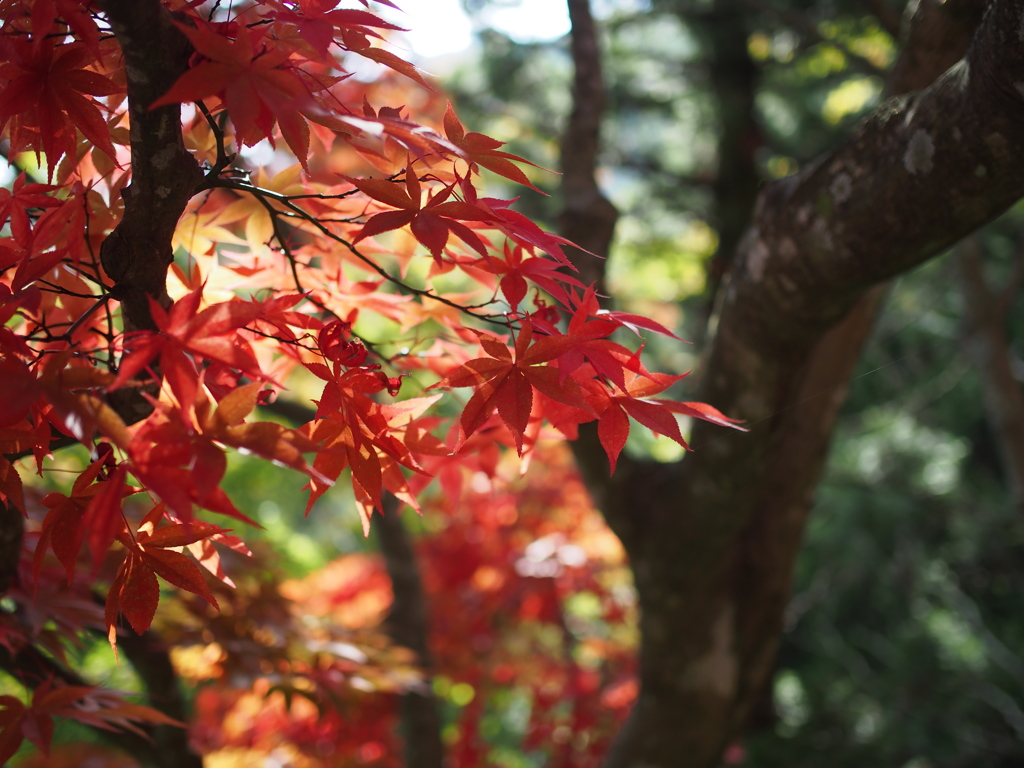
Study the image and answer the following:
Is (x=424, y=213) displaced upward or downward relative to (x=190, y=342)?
upward

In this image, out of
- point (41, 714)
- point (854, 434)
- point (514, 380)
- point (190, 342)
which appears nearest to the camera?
point (190, 342)

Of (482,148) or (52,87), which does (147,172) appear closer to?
(52,87)

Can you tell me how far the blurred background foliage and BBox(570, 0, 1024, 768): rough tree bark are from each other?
4.68 feet

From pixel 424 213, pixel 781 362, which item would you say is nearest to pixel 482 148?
pixel 424 213

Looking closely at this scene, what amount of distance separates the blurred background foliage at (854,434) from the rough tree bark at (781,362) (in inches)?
56.1

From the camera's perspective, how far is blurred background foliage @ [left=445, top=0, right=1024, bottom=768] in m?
2.73

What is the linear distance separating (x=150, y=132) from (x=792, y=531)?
1.34m

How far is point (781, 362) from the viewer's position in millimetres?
1021

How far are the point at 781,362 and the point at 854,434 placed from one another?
10.7 feet

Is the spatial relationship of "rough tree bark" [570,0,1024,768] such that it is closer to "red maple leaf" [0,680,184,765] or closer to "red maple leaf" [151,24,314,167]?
"red maple leaf" [151,24,314,167]

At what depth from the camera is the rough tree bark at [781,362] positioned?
0.68m

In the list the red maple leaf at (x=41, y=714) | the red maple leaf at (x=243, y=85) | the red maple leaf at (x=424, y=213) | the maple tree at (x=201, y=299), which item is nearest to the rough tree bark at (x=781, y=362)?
the maple tree at (x=201, y=299)

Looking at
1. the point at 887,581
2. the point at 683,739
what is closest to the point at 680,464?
the point at 683,739

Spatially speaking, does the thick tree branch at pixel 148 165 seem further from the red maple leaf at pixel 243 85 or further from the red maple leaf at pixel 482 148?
the red maple leaf at pixel 482 148
